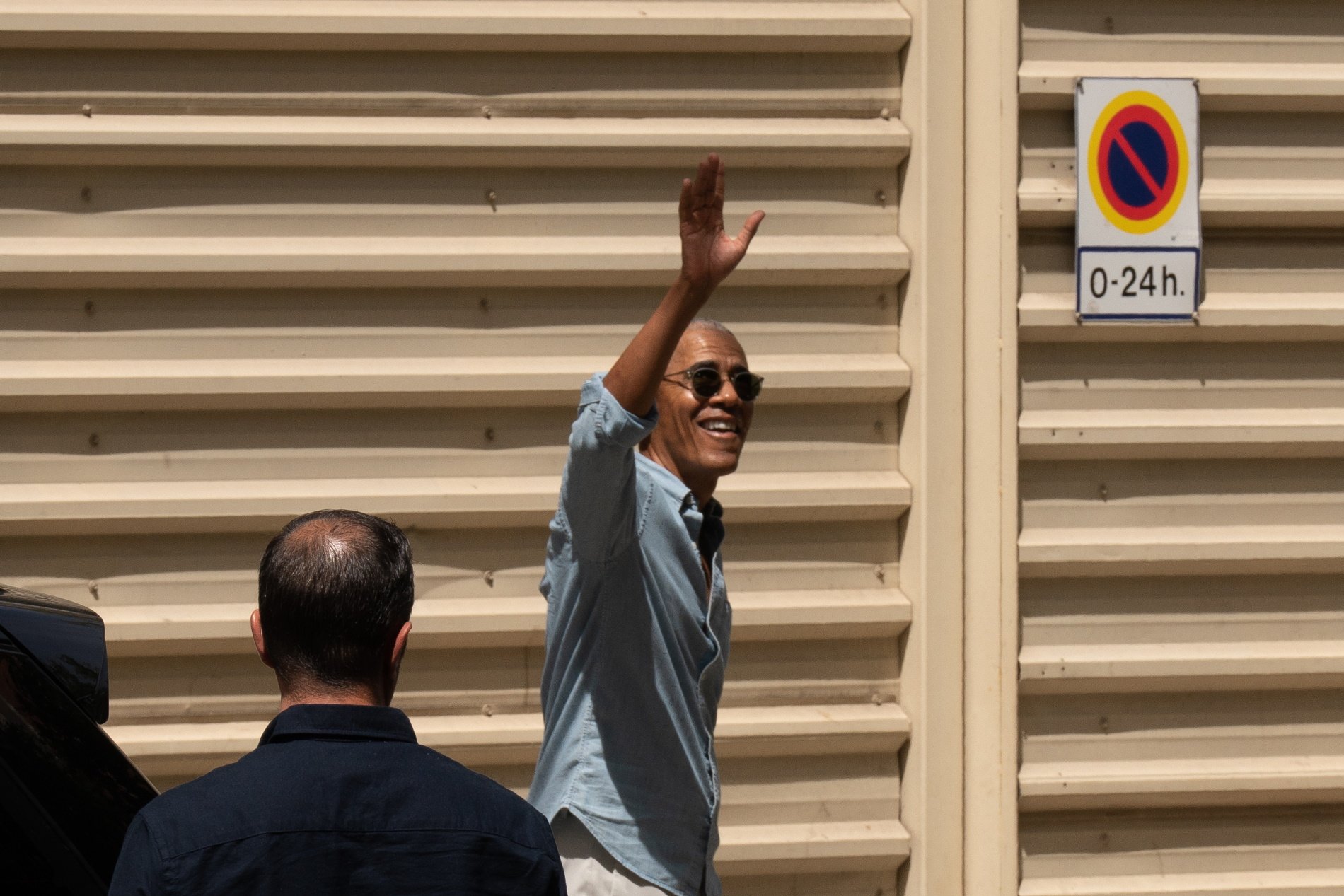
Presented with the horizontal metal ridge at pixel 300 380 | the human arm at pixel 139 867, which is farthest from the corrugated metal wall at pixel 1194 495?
the human arm at pixel 139 867

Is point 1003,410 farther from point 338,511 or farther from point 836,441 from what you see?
point 338,511

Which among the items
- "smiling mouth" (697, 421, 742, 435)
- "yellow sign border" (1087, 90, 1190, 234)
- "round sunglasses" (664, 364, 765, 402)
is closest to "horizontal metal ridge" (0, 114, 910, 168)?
"yellow sign border" (1087, 90, 1190, 234)

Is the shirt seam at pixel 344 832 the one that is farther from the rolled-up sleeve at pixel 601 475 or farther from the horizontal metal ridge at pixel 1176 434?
the horizontal metal ridge at pixel 1176 434

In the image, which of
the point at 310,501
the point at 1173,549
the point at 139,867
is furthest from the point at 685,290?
the point at 1173,549

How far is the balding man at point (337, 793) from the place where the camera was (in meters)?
1.62

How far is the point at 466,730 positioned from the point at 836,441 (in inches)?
51.9

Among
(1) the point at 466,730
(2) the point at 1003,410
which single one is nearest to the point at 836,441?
(2) the point at 1003,410

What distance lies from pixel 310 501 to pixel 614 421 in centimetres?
191

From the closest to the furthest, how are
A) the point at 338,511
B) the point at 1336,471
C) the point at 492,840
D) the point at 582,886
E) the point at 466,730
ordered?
the point at 492,840, the point at 338,511, the point at 582,886, the point at 466,730, the point at 1336,471

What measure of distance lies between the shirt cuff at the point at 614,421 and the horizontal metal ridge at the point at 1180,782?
234 cm

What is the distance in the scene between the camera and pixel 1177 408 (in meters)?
4.25

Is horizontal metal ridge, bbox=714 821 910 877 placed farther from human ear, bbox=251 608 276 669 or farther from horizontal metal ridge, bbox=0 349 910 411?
human ear, bbox=251 608 276 669

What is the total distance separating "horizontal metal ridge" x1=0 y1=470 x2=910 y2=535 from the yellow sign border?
1078 millimetres

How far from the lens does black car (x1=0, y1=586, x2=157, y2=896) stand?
185 centimetres
